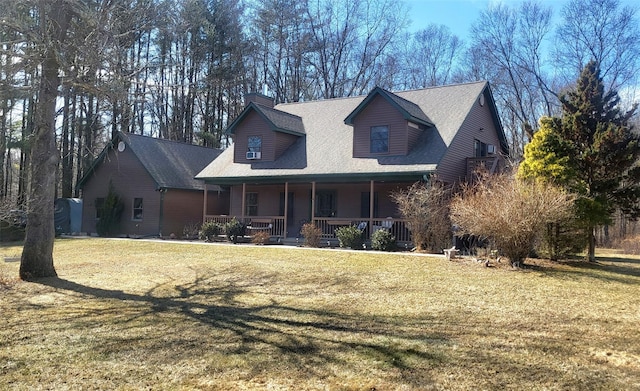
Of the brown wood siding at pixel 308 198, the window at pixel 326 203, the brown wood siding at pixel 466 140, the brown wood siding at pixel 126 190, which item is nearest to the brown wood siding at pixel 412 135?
the brown wood siding at pixel 466 140

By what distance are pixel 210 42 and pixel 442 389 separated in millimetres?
36205

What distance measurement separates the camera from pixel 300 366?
567 cm

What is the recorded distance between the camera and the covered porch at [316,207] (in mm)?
19922

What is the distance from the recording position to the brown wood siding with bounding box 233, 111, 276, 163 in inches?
912

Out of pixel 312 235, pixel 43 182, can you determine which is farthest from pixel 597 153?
pixel 43 182

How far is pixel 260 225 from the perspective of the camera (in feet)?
73.8

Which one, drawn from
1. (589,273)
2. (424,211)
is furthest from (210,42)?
(589,273)

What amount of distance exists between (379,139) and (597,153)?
26.0ft

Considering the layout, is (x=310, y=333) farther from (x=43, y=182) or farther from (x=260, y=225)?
(x=260, y=225)

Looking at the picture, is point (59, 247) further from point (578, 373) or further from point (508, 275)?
→ point (578, 373)

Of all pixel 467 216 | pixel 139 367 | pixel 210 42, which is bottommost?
pixel 139 367

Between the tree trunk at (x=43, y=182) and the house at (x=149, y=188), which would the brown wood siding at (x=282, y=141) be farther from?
the tree trunk at (x=43, y=182)

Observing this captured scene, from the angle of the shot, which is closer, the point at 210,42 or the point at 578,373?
the point at 578,373

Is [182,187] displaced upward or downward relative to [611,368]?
upward
